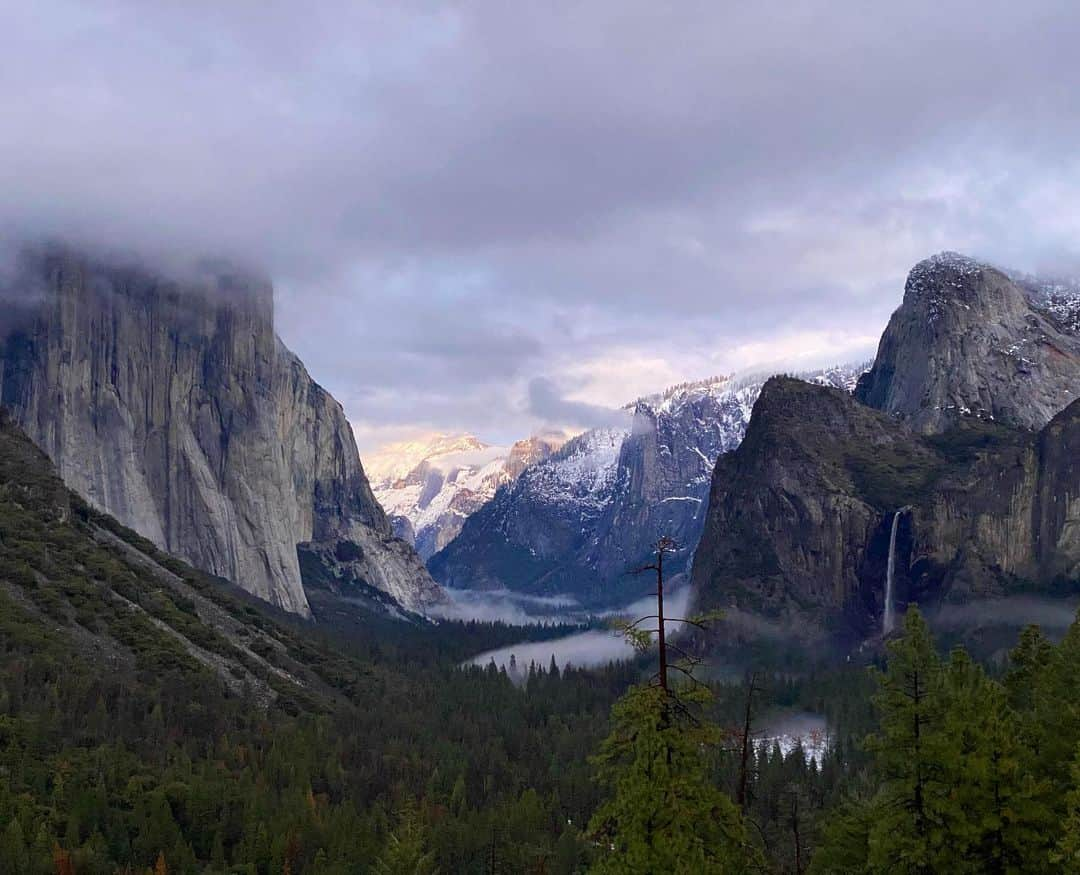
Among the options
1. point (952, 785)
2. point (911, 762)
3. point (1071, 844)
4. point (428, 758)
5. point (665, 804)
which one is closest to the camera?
point (1071, 844)

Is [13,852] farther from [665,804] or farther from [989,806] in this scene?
[989,806]

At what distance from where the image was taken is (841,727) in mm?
173750

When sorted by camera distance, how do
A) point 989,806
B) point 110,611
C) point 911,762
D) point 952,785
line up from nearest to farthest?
point 989,806 < point 952,785 < point 911,762 < point 110,611

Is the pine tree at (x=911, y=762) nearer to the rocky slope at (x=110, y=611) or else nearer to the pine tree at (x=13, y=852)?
the pine tree at (x=13, y=852)

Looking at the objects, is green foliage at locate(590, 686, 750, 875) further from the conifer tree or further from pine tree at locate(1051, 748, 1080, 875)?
pine tree at locate(1051, 748, 1080, 875)

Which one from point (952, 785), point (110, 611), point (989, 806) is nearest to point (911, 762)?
point (952, 785)

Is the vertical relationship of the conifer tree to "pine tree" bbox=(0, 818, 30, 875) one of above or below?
above

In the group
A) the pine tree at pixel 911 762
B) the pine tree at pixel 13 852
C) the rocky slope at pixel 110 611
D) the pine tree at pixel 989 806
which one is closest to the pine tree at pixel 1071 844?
the pine tree at pixel 989 806

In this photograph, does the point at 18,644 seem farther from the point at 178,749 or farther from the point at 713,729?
the point at 713,729

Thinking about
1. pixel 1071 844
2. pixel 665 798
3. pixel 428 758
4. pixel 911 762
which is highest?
pixel 911 762

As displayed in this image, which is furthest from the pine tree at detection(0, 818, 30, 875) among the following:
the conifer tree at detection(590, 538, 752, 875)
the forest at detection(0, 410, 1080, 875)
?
the conifer tree at detection(590, 538, 752, 875)

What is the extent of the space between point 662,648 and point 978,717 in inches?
452

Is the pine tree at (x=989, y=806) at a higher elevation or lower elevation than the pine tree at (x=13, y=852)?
higher

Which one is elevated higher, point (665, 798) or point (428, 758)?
point (665, 798)
